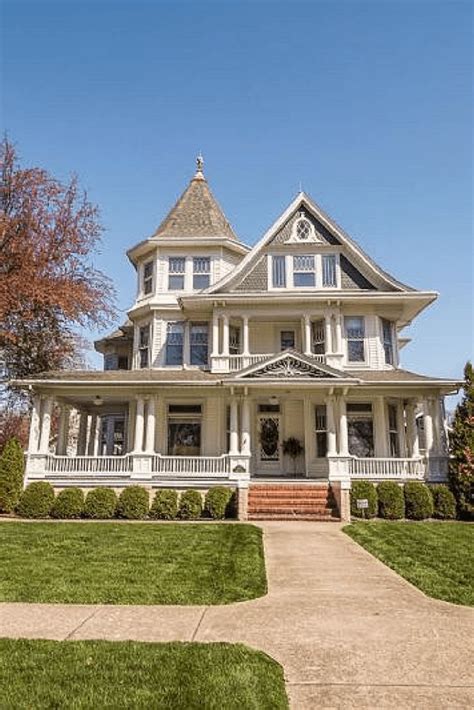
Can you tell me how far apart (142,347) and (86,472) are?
6.18m

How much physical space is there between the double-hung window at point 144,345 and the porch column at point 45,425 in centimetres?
443

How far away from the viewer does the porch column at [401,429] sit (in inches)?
754

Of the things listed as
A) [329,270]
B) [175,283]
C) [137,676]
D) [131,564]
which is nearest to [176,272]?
[175,283]

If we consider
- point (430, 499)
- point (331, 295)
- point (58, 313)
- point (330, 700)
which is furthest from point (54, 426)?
point (330, 700)

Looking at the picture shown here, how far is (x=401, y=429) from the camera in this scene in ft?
63.5

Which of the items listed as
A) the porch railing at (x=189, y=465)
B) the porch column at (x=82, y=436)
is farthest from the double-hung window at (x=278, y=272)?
the porch column at (x=82, y=436)

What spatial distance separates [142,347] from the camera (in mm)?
21734

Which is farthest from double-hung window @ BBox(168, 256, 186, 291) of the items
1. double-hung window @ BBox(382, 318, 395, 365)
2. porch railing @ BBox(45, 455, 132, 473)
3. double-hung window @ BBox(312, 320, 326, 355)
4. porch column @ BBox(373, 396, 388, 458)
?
porch column @ BBox(373, 396, 388, 458)

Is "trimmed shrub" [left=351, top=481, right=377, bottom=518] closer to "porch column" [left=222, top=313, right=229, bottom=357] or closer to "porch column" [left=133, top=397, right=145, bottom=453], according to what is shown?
"porch column" [left=222, top=313, right=229, bottom=357]

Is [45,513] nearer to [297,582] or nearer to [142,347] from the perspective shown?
[142,347]

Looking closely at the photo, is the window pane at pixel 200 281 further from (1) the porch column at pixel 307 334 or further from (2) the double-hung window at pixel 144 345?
(1) the porch column at pixel 307 334

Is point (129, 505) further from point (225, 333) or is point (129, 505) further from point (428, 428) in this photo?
point (428, 428)

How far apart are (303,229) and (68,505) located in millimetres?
13635

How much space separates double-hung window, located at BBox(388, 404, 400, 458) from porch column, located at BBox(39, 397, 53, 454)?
12455 millimetres
